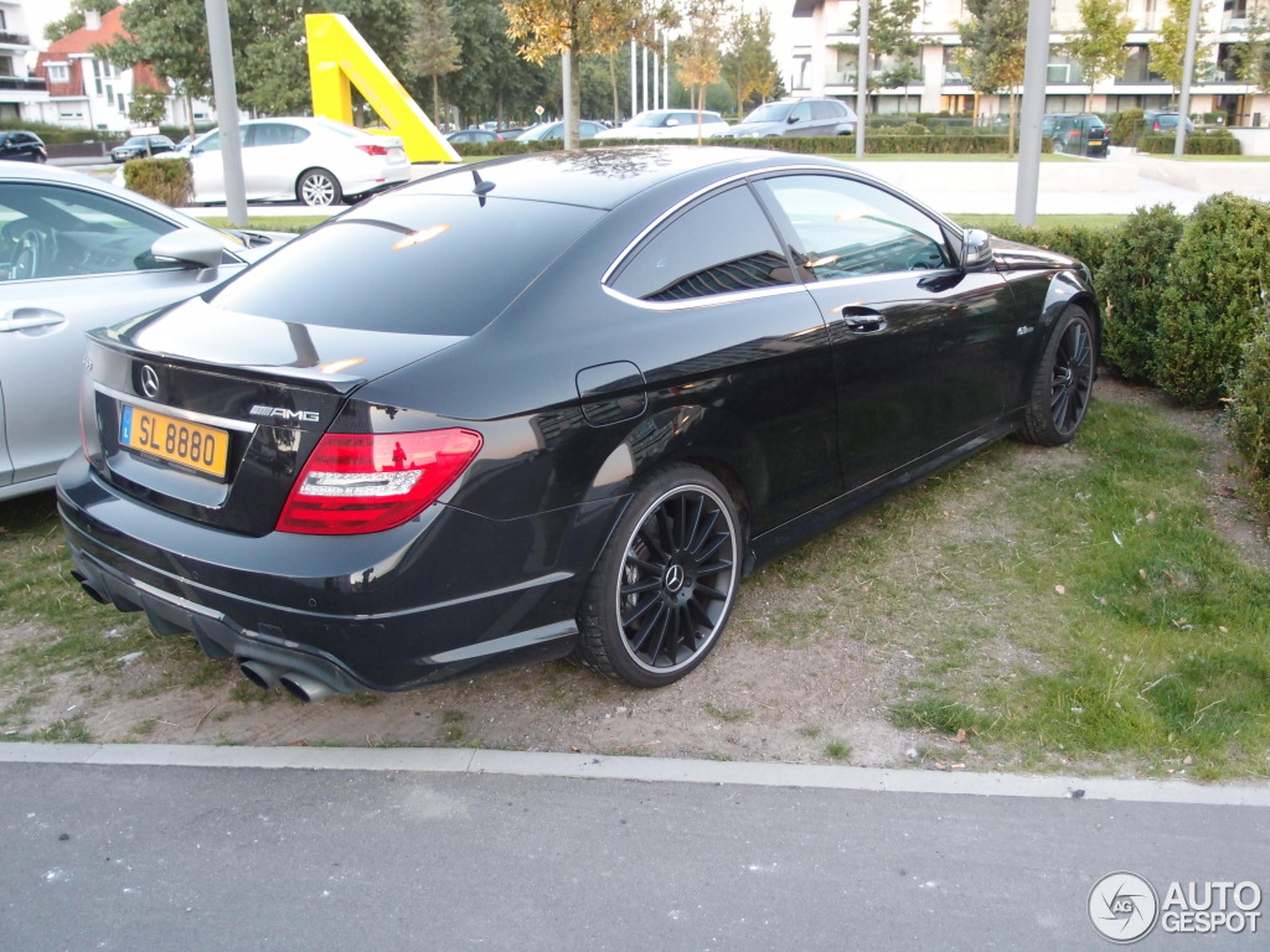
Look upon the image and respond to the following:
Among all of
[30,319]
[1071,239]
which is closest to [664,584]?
[30,319]

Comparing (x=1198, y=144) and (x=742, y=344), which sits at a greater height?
(x=1198, y=144)

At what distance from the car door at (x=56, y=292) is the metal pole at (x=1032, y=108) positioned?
213 inches

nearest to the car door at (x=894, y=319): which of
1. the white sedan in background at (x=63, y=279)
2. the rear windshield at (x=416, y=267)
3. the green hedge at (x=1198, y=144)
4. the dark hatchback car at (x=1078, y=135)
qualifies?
the rear windshield at (x=416, y=267)

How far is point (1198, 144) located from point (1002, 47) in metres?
6.40

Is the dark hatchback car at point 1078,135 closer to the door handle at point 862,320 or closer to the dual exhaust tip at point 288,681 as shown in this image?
the door handle at point 862,320

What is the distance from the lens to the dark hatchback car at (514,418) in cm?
286

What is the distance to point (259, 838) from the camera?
9.70 ft

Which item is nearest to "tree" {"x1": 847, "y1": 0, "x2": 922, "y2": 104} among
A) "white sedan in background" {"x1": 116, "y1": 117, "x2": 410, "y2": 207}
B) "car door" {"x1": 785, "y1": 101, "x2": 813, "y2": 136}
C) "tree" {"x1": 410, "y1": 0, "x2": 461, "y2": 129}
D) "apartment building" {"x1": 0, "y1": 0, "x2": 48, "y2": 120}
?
"tree" {"x1": 410, "y1": 0, "x2": 461, "y2": 129}

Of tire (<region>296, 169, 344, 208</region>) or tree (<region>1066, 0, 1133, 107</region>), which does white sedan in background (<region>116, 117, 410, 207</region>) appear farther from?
tree (<region>1066, 0, 1133, 107</region>)

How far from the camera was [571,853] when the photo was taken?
2873 millimetres

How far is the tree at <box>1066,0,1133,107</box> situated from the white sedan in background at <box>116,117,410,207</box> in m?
29.4

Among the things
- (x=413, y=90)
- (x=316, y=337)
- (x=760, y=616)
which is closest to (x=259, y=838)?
(x=316, y=337)

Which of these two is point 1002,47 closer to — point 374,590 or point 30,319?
point 30,319

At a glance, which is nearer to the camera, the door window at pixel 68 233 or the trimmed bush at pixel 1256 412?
the trimmed bush at pixel 1256 412
